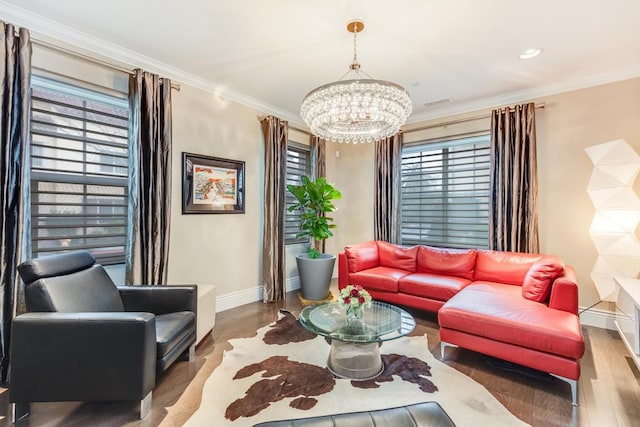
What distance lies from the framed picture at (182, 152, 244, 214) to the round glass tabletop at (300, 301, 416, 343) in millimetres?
1915

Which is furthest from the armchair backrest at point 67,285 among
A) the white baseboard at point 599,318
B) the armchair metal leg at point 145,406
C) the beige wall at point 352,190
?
the white baseboard at point 599,318

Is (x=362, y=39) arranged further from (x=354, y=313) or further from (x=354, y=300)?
(x=354, y=313)

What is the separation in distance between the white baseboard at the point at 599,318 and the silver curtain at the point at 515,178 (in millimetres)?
863

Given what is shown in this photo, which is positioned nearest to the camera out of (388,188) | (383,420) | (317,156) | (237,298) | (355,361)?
(383,420)

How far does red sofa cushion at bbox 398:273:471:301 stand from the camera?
3297 millimetres

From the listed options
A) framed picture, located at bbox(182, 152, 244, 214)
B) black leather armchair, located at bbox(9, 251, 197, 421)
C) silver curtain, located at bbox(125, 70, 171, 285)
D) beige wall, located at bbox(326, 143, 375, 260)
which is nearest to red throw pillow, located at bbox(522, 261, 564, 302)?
beige wall, located at bbox(326, 143, 375, 260)

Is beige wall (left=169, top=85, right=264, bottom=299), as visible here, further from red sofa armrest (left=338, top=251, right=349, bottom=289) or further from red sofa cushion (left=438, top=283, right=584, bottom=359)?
red sofa cushion (left=438, top=283, right=584, bottom=359)

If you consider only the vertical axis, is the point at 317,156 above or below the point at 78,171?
above

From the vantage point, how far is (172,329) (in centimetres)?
220

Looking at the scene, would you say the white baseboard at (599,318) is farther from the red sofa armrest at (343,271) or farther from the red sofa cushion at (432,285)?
the red sofa armrest at (343,271)

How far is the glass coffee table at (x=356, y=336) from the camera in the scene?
2.21 m

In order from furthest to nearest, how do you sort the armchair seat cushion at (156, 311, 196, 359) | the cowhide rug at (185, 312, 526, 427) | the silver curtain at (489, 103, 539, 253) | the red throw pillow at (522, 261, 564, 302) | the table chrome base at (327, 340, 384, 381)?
the silver curtain at (489, 103, 539, 253), the red throw pillow at (522, 261, 564, 302), the table chrome base at (327, 340, 384, 381), the armchair seat cushion at (156, 311, 196, 359), the cowhide rug at (185, 312, 526, 427)

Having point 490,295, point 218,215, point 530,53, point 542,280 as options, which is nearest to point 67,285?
point 218,215

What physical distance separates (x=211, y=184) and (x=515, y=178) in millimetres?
3888
